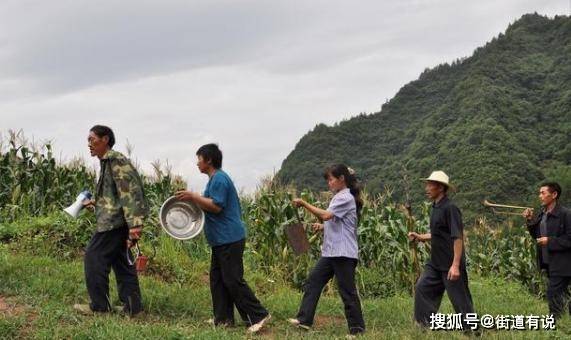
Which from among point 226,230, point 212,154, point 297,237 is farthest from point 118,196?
point 297,237

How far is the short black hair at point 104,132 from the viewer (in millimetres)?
6789

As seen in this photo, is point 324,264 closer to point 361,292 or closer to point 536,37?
point 361,292

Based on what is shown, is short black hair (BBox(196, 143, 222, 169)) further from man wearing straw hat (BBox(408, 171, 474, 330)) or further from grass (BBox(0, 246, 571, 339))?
man wearing straw hat (BBox(408, 171, 474, 330))

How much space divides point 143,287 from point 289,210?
3.62 m

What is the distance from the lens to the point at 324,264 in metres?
6.96

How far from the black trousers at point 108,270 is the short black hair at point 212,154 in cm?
111

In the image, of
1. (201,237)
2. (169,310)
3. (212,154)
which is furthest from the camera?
(201,237)

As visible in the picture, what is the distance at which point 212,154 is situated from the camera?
6719 mm

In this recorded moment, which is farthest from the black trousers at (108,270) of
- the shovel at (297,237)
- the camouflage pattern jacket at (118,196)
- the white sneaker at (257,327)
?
the shovel at (297,237)

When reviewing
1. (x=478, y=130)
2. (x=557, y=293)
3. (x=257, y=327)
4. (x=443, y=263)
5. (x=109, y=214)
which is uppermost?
(x=478, y=130)

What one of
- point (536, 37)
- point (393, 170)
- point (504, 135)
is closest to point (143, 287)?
point (393, 170)

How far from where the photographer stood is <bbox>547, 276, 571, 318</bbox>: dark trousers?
7.80 metres

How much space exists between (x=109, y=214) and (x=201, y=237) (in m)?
5.19

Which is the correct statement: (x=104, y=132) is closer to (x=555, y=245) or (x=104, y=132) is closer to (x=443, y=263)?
(x=443, y=263)
